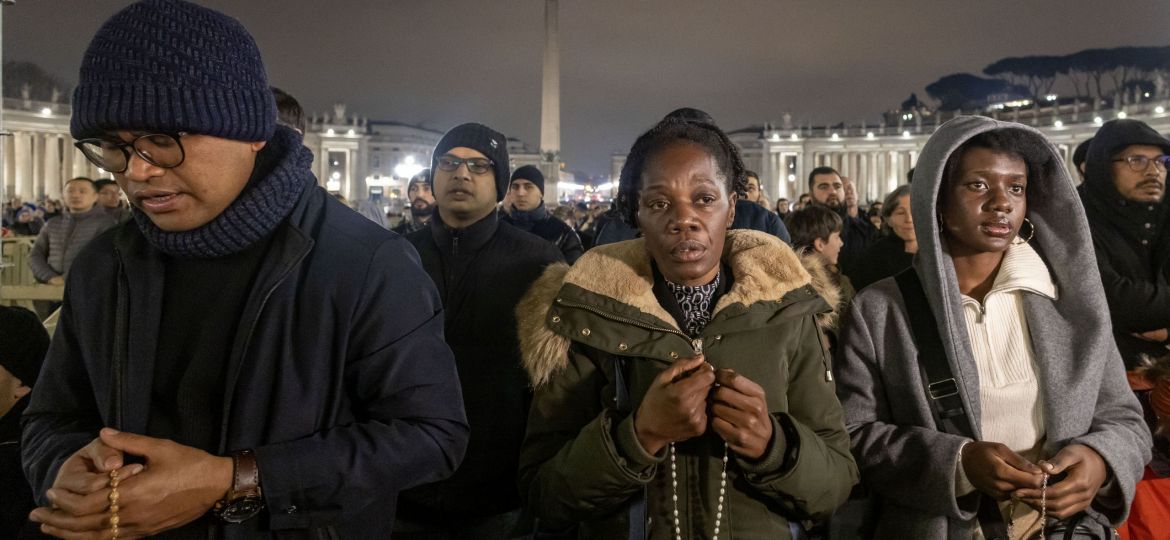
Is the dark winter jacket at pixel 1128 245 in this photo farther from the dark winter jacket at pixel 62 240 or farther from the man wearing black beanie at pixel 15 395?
the dark winter jacket at pixel 62 240

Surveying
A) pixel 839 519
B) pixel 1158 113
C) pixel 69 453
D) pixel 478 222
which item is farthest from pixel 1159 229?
pixel 1158 113

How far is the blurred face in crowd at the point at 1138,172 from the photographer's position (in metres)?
3.90

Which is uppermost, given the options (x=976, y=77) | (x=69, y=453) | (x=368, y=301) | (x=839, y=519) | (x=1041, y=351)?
(x=976, y=77)

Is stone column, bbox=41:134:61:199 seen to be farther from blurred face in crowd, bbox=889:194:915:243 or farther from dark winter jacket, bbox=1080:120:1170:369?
dark winter jacket, bbox=1080:120:1170:369

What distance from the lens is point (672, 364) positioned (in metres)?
2.04

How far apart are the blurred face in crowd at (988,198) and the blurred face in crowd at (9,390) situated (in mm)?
3330

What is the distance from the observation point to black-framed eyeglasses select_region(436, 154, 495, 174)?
3.71m

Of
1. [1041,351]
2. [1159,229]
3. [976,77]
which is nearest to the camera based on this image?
[1041,351]

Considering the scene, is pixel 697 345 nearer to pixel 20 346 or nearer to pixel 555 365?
pixel 555 365

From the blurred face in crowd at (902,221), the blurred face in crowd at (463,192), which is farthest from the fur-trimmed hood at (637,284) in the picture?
the blurred face in crowd at (902,221)

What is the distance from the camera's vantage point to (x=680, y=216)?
2156mm

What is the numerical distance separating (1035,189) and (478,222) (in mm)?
2245

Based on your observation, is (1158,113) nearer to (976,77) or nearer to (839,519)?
(976,77)

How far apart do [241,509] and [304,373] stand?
299mm
